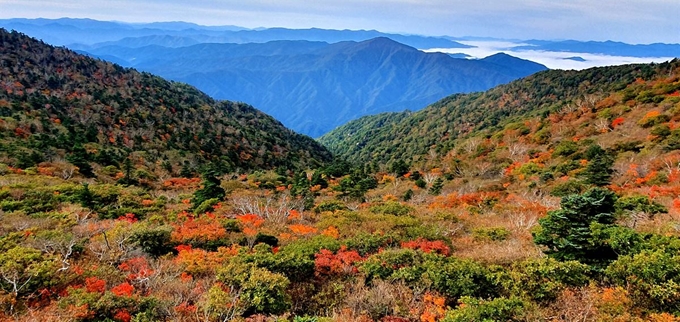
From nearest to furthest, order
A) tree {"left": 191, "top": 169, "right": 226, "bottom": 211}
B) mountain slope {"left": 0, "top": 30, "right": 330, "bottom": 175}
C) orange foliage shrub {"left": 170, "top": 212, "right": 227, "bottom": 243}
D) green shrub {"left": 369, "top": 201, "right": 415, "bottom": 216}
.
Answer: orange foliage shrub {"left": 170, "top": 212, "right": 227, "bottom": 243}
green shrub {"left": 369, "top": 201, "right": 415, "bottom": 216}
tree {"left": 191, "top": 169, "right": 226, "bottom": 211}
mountain slope {"left": 0, "top": 30, "right": 330, "bottom": 175}

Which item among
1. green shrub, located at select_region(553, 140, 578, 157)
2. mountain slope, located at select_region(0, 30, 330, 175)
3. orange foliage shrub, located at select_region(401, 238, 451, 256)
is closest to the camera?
orange foliage shrub, located at select_region(401, 238, 451, 256)

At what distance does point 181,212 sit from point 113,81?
273 ft

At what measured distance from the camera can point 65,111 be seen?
65125mm

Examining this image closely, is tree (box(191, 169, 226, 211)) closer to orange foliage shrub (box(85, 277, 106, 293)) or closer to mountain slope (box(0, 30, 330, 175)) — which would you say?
orange foliage shrub (box(85, 277, 106, 293))

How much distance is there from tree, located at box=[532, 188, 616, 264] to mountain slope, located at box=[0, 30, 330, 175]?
4007cm

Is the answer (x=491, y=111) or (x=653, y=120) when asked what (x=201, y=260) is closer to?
→ (x=653, y=120)

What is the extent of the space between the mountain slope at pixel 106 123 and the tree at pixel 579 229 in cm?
4007

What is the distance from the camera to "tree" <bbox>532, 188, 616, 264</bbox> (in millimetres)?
10234

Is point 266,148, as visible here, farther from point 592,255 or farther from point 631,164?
point 592,255

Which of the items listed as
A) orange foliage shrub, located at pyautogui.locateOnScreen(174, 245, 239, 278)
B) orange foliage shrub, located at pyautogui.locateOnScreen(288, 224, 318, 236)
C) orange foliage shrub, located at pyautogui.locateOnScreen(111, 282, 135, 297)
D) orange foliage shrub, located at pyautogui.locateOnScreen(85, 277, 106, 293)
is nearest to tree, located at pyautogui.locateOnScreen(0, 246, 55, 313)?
orange foliage shrub, located at pyautogui.locateOnScreen(85, 277, 106, 293)

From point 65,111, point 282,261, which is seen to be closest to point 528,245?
point 282,261

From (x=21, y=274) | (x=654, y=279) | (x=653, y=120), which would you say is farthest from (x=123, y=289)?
(x=653, y=120)

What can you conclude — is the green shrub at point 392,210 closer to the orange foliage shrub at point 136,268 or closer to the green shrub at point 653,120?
the orange foliage shrub at point 136,268

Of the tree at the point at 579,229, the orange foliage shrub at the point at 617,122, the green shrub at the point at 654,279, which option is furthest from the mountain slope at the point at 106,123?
the orange foliage shrub at the point at 617,122
